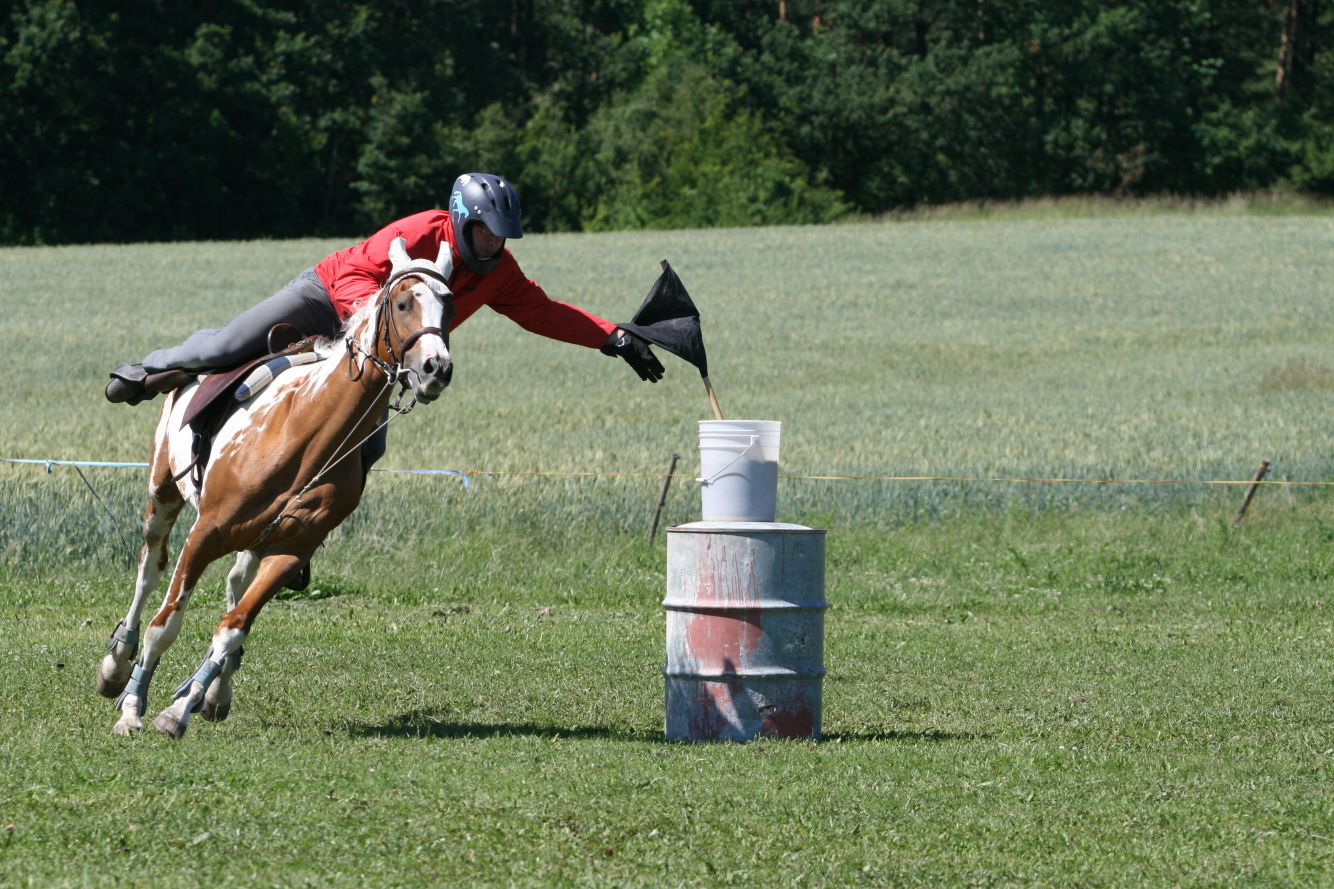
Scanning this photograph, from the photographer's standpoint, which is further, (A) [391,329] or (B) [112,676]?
(B) [112,676]

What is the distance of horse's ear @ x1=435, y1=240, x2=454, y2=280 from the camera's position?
24.9ft

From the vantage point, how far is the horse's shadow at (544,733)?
817 cm

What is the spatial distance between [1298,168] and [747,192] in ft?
79.5

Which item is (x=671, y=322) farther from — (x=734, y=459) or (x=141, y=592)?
(x=141, y=592)

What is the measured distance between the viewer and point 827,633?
1270 cm


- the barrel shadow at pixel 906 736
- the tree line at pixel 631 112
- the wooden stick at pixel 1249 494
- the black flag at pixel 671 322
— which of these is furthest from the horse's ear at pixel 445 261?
the tree line at pixel 631 112

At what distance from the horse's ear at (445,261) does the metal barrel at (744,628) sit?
1660 millimetres

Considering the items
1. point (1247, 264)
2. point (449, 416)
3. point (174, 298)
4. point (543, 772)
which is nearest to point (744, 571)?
point (543, 772)

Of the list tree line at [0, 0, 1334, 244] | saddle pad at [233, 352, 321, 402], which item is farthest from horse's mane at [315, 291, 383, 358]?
tree line at [0, 0, 1334, 244]

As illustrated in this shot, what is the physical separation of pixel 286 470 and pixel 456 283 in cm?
129

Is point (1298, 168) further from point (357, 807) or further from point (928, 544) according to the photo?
point (357, 807)

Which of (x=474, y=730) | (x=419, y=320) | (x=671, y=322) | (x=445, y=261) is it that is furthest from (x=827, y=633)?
(x=419, y=320)

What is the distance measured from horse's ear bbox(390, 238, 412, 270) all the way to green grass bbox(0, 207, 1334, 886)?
228 centimetres

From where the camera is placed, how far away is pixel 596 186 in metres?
76.0
